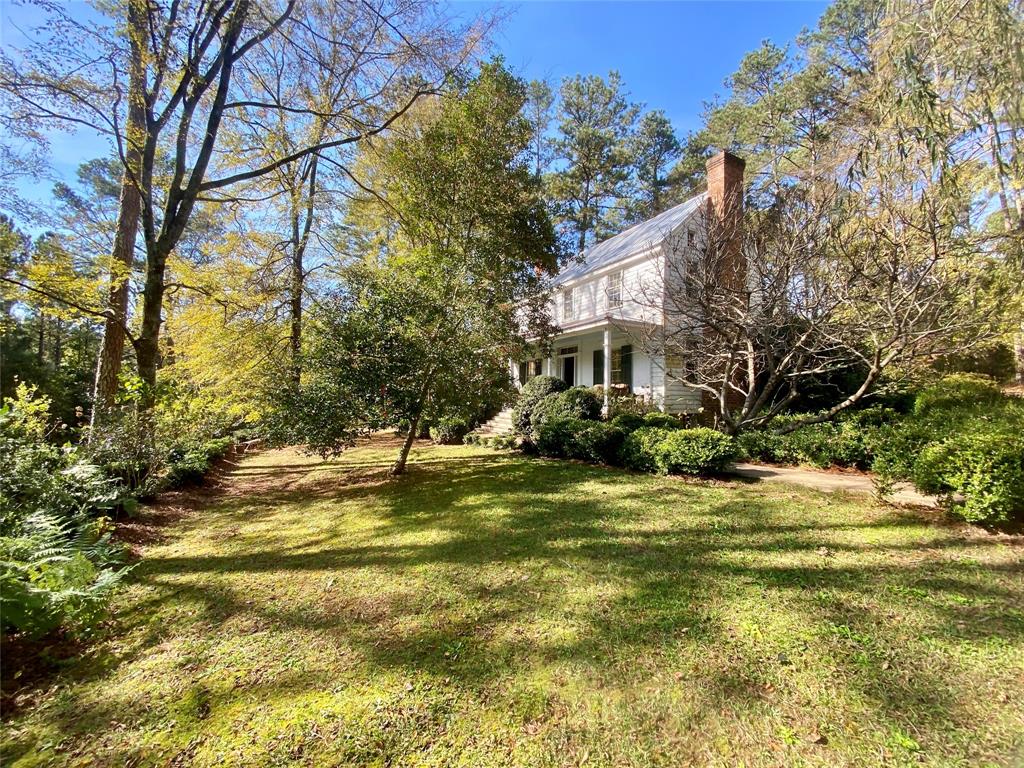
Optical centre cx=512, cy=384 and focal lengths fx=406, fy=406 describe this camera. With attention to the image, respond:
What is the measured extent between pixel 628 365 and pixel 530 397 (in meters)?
3.91

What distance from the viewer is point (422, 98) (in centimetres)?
1002

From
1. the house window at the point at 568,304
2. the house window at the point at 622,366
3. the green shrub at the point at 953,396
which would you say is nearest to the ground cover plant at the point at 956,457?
the green shrub at the point at 953,396

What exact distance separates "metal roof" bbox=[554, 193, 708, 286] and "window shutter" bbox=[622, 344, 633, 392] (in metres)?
3.41

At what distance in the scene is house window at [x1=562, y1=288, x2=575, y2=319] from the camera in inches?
704

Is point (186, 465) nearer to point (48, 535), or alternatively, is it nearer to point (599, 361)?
point (48, 535)

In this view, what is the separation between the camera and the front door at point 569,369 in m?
16.8

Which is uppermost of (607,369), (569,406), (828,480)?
(607,369)

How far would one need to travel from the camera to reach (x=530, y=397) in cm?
1341

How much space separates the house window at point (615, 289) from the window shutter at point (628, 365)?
1766 mm

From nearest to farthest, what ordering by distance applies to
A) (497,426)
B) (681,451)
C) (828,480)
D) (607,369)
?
(828,480) → (681,451) → (607,369) → (497,426)

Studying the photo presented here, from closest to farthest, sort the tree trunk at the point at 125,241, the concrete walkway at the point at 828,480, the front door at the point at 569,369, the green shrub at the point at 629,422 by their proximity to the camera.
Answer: the concrete walkway at the point at 828,480
the tree trunk at the point at 125,241
the green shrub at the point at 629,422
the front door at the point at 569,369

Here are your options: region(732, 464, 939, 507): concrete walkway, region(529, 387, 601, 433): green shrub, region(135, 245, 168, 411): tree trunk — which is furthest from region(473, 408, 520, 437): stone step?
region(135, 245, 168, 411): tree trunk

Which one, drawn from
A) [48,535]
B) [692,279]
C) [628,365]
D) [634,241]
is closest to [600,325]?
[628,365]

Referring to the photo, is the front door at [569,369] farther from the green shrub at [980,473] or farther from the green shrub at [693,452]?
the green shrub at [980,473]
